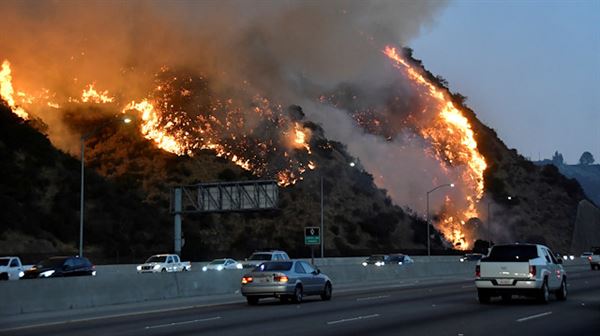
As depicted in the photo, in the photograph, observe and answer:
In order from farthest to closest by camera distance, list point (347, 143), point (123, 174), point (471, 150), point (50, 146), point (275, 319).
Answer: point (471, 150)
point (347, 143)
point (123, 174)
point (50, 146)
point (275, 319)

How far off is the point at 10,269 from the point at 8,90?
50.3 m

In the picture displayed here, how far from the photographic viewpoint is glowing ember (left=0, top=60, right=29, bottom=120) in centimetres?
8600

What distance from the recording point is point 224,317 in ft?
68.1

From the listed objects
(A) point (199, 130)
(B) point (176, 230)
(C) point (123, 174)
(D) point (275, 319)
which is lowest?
(D) point (275, 319)

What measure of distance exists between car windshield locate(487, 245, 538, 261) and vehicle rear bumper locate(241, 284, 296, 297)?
6.44 metres

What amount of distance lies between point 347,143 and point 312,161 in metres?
13.0

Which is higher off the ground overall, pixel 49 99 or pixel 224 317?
pixel 49 99

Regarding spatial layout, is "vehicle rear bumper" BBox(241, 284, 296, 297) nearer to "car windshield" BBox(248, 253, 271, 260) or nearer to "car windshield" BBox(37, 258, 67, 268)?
"car windshield" BBox(37, 258, 67, 268)

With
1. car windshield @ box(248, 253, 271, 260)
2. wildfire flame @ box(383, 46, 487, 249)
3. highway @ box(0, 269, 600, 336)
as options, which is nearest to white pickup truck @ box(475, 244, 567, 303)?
highway @ box(0, 269, 600, 336)

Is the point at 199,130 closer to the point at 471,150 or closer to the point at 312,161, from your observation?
the point at 312,161

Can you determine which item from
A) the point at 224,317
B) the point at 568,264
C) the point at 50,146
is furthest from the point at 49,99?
the point at 224,317

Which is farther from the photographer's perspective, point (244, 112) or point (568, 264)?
point (244, 112)

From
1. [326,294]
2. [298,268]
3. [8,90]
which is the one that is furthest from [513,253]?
[8,90]

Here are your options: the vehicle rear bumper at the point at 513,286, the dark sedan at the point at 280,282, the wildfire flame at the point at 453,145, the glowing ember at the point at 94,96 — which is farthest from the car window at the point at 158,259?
the wildfire flame at the point at 453,145
